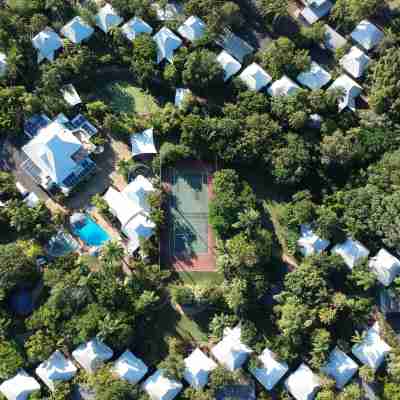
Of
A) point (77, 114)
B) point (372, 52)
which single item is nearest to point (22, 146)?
point (77, 114)

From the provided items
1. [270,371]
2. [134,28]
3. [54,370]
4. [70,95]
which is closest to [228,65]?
[134,28]

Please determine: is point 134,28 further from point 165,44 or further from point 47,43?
point 47,43

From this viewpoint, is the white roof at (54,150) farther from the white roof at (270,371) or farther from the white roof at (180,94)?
the white roof at (270,371)

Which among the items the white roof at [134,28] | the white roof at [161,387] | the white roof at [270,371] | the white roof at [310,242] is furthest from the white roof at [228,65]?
the white roof at [161,387]

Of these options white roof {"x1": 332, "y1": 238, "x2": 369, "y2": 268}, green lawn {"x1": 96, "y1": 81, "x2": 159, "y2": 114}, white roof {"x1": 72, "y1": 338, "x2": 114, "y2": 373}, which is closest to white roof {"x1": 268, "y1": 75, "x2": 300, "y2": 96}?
green lawn {"x1": 96, "y1": 81, "x2": 159, "y2": 114}

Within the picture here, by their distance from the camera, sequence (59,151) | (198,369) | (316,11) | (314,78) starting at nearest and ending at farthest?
1. (198,369)
2. (59,151)
3. (314,78)
4. (316,11)

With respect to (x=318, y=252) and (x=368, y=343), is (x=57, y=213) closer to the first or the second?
(x=318, y=252)
